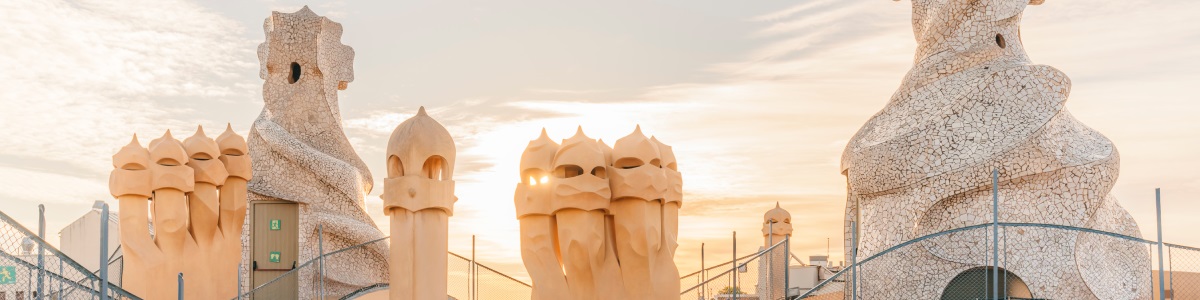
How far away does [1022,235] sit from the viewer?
53.9ft

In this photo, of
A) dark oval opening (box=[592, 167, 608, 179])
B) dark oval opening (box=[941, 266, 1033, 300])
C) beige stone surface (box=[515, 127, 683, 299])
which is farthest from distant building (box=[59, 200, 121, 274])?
dark oval opening (box=[941, 266, 1033, 300])

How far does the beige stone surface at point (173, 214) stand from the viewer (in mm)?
16812

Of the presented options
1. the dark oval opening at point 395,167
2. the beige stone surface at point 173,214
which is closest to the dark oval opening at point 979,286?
the dark oval opening at point 395,167

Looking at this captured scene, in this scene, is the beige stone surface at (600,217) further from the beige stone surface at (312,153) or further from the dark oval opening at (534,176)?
the beige stone surface at (312,153)

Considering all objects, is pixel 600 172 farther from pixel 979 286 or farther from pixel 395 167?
pixel 979 286

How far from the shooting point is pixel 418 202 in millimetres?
14930

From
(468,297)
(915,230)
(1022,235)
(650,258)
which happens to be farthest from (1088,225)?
(468,297)

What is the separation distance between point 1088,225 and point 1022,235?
1.05 meters

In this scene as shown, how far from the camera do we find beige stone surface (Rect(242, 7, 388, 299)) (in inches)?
819

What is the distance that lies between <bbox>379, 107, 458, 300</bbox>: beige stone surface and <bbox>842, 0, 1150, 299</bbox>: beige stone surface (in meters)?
6.21

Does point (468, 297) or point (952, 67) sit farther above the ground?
point (952, 67)

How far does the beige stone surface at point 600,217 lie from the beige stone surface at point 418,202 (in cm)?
121

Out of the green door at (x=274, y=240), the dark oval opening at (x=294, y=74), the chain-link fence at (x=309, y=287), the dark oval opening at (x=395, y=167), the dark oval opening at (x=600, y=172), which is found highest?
the dark oval opening at (x=294, y=74)

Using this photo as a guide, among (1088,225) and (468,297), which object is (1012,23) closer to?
(1088,225)
